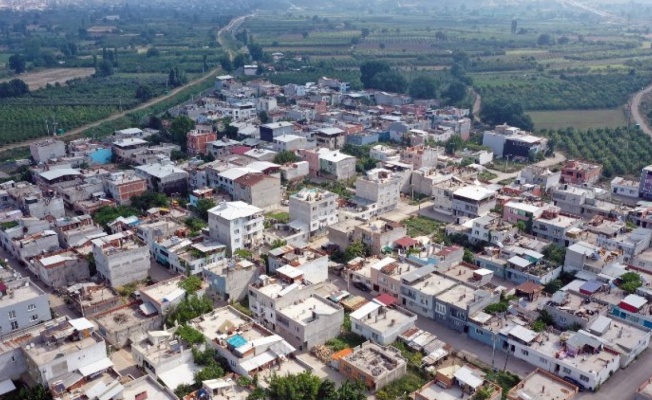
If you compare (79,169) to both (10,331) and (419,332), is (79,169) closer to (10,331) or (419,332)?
(10,331)

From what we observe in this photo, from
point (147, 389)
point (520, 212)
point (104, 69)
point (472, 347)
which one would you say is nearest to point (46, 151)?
point (147, 389)

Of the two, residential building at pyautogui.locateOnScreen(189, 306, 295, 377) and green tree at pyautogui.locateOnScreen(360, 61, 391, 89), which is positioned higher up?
green tree at pyautogui.locateOnScreen(360, 61, 391, 89)

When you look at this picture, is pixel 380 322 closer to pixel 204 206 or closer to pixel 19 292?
pixel 19 292

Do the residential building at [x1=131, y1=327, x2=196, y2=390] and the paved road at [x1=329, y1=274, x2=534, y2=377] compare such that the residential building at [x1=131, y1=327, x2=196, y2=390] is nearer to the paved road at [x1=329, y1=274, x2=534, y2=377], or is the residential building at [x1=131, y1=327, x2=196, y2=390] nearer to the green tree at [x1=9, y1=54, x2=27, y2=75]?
the paved road at [x1=329, y1=274, x2=534, y2=377]

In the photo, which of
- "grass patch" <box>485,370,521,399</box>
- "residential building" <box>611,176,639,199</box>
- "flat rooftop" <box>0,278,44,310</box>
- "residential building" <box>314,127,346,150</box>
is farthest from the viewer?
"residential building" <box>314,127,346,150</box>

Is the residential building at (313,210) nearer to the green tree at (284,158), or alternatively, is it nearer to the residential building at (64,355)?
the green tree at (284,158)

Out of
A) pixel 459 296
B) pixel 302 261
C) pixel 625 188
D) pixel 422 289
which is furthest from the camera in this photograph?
pixel 625 188

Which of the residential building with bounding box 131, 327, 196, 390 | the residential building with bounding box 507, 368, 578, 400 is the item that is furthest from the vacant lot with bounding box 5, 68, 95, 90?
the residential building with bounding box 507, 368, 578, 400

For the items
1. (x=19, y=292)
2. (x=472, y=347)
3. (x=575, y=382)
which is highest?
(x=19, y=292)
